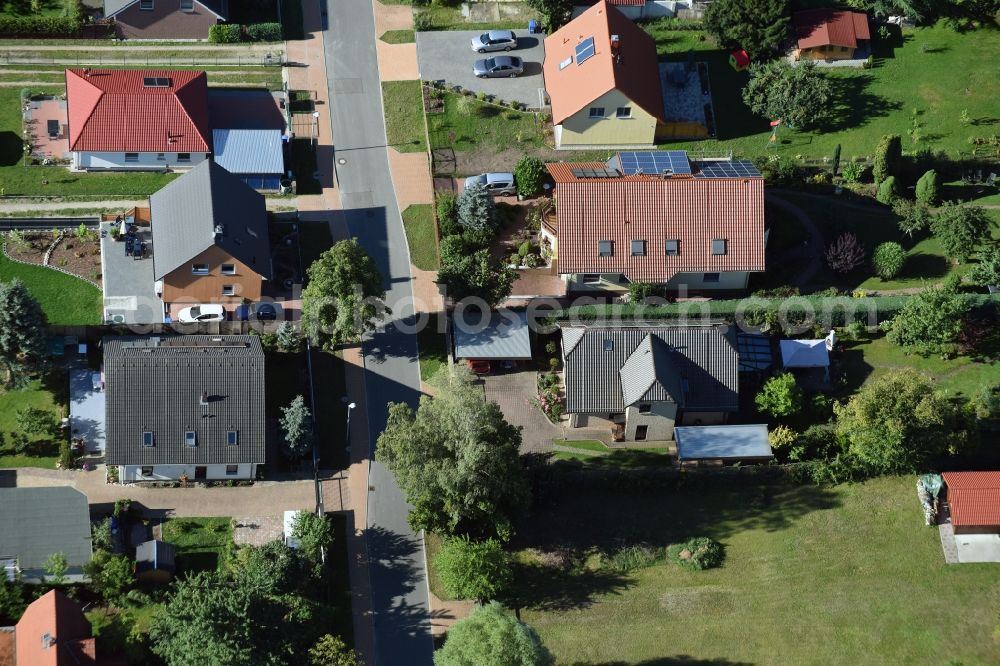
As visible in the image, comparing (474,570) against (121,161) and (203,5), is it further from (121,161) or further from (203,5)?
(203,5)

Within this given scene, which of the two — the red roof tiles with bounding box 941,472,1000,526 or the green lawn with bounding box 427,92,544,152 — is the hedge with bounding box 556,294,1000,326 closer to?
the red roof tiles with bounding box 941,472,1000,526

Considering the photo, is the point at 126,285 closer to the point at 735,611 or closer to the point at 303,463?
the point at 303,463

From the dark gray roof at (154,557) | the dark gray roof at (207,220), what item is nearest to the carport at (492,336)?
the dark gray roof at (207,220)

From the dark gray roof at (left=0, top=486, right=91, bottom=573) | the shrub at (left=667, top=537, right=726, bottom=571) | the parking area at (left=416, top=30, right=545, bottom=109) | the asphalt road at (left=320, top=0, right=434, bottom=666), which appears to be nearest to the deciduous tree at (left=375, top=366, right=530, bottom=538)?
the asphalt road at (left=320, top=0, right=434, bottom=666)

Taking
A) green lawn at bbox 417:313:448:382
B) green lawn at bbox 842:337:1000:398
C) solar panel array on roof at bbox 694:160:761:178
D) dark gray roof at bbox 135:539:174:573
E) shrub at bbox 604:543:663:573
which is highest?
solar panel array on roof at bbox 694:160:761:178

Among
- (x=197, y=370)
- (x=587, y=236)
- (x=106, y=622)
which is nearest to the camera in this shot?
(x=106, y=622)

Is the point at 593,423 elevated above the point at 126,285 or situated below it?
below

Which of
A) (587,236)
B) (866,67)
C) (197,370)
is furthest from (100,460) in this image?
(866,67)

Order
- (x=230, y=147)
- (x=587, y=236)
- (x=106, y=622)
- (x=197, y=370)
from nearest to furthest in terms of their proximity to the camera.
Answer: (x=106, y=622) < (x=197, y=370) < (x=587, y=236) < (x=230, y=147)
